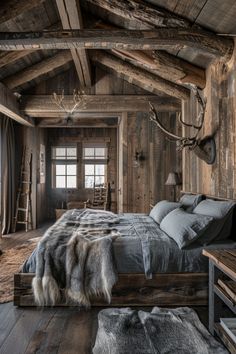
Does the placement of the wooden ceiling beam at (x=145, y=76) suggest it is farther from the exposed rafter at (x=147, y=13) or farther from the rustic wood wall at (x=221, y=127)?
the exposed rafter at (x=147, y=13)

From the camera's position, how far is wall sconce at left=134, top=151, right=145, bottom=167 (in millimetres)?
5789

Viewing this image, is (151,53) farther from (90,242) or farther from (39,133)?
(39,133)

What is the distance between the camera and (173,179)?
534cm

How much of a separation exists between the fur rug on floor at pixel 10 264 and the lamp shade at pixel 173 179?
8.48ft

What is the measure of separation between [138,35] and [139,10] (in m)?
0.43

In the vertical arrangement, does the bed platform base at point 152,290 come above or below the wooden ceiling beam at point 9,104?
below

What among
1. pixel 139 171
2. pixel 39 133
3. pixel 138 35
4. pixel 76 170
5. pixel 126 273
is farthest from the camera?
pixel 76 170

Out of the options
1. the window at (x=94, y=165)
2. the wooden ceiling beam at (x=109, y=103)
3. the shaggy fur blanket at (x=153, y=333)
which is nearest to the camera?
the shaggy fur blanket at (x=153, y=333)

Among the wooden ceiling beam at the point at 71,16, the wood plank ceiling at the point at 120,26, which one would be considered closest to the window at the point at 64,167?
the wood plank ceiling at the point at 120,26

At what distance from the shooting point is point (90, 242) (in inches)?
109

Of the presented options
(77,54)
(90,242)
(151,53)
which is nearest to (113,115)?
(77,54)

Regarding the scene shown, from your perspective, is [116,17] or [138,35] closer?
[138,35]

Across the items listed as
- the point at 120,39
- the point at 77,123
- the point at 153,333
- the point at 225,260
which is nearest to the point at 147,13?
the point at 120,39

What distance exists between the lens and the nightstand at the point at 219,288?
184cm
